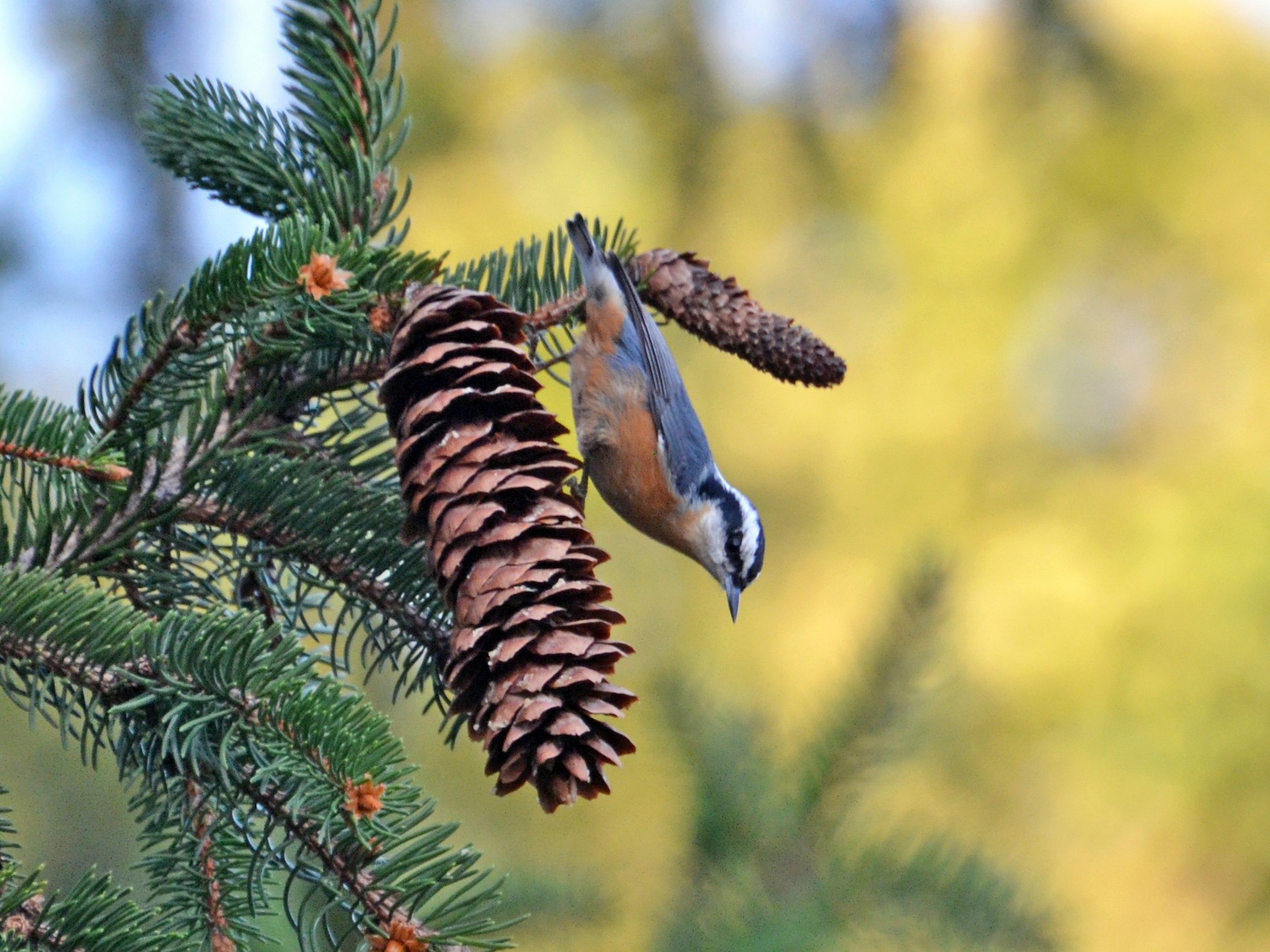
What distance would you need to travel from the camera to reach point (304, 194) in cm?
134

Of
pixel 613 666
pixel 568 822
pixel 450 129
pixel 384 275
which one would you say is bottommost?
pixel 568 822

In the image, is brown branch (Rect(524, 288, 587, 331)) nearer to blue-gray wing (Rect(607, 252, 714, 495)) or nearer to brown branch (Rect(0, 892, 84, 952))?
brown branch (Rect(0, 892, 84, 952))

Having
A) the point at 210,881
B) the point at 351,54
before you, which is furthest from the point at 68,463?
the point at 351,54

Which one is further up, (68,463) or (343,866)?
(68,463)

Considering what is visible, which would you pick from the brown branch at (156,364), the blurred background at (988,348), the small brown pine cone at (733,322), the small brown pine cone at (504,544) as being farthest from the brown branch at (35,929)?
the blurred background at (988,348)

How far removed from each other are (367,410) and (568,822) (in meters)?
3.81

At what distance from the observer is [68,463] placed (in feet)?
3.65

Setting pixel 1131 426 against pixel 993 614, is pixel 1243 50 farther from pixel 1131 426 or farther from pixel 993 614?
pixel 993 614

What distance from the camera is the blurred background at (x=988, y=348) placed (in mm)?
5695

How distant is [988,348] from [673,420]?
4157 mm

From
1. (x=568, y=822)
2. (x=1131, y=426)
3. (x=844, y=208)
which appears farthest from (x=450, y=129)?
(x=1131, y=426)

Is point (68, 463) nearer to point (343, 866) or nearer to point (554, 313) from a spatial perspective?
point (343, 866)

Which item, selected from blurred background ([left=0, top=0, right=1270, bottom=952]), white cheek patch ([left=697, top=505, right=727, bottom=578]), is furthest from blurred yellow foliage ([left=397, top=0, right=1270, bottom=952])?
white cheek patch ([left=697, top=505, right=727, bottom=578])

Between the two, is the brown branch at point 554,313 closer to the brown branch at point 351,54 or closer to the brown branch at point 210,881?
the brown branch at point 351,54
